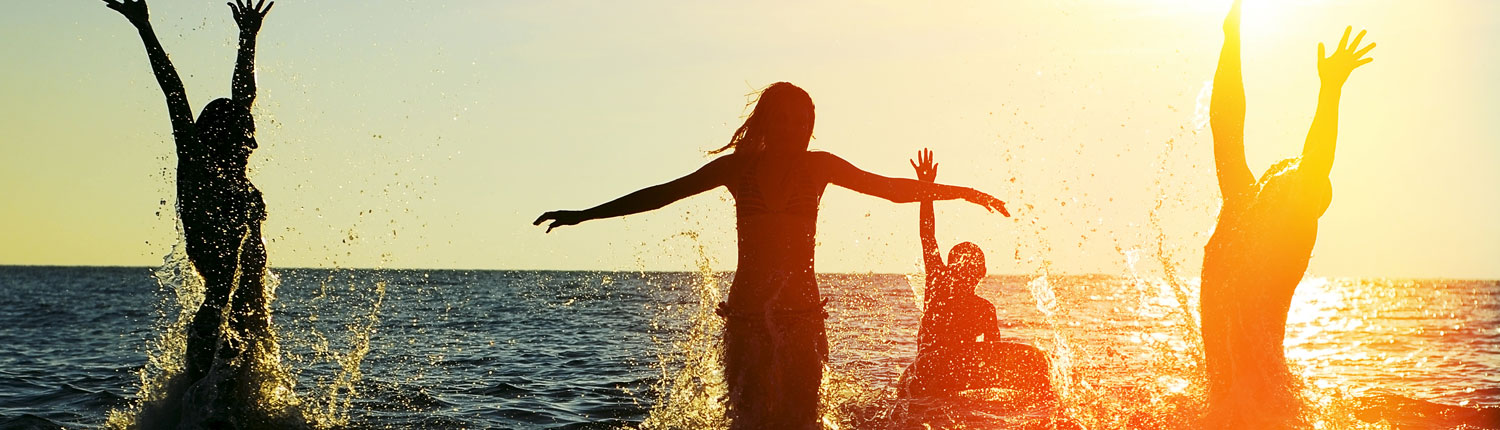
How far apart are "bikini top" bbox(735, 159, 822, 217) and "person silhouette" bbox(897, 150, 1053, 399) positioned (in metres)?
5.33

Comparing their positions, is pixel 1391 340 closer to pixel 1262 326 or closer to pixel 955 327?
pixel 955 327

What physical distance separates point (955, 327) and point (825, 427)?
5400 mm

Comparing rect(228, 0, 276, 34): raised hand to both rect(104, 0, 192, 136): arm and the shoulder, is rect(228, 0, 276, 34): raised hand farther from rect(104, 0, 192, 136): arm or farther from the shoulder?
the shoulder

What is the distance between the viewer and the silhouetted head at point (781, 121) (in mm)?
6117

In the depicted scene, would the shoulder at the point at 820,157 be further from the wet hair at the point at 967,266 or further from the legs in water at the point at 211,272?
the wet hair at the point at 967,266

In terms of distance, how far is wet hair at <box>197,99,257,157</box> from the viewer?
8.48 metres

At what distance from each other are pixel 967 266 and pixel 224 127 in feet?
21.8

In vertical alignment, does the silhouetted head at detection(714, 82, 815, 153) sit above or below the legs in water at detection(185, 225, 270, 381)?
above

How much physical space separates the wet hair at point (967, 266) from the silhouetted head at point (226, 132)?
6250 millimetres

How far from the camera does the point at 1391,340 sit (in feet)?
115

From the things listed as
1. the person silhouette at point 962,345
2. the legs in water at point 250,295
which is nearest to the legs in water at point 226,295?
the legs in water at point 250,295

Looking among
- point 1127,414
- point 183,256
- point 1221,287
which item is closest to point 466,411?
point 183,256

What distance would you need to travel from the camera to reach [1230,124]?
7328 mm

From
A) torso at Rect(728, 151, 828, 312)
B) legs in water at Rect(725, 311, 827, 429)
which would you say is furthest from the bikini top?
legs in water at Rect(725, 311, 827, 429)
